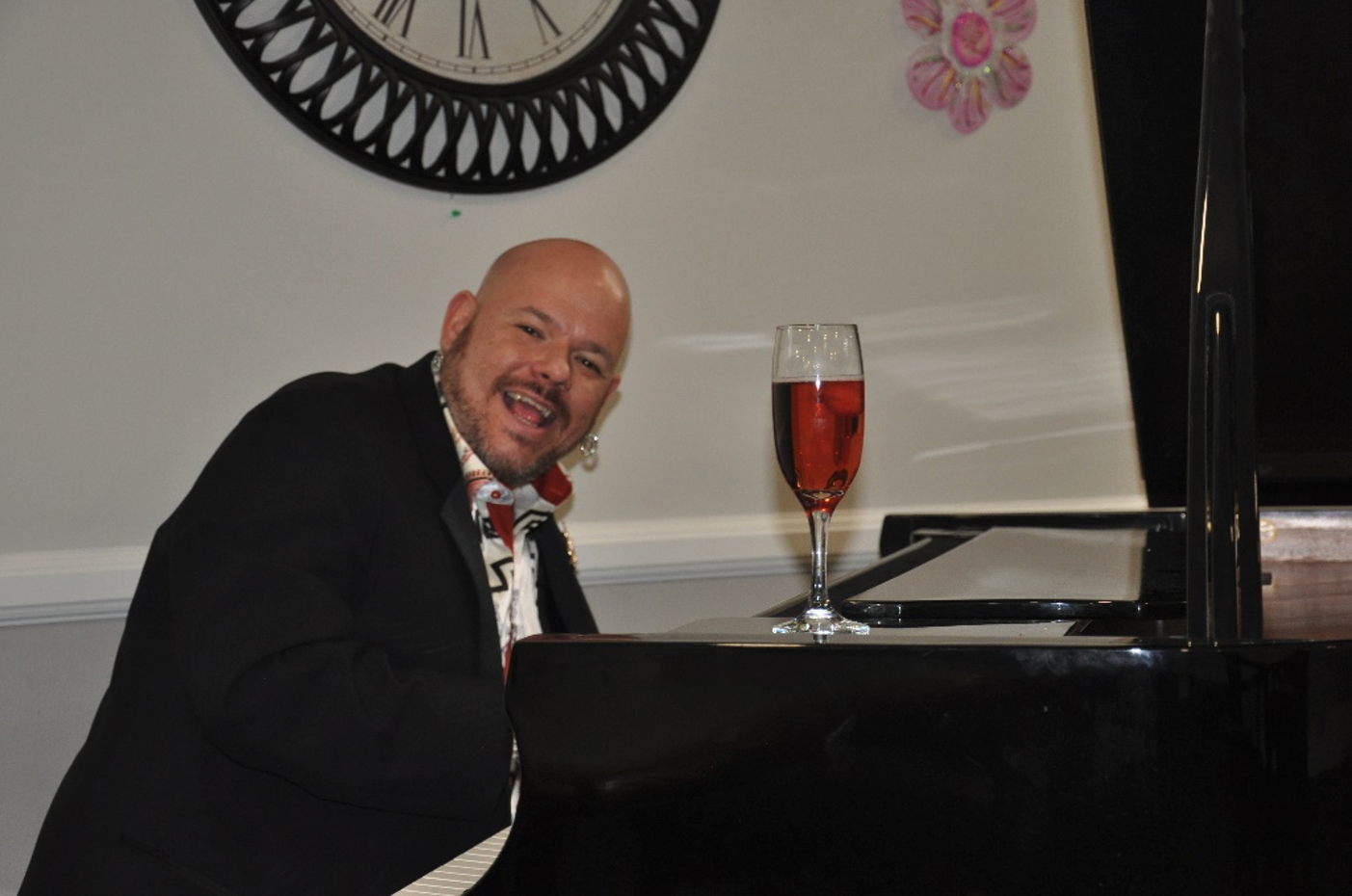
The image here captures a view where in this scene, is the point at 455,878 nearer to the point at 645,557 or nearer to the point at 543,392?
the point at 543,392

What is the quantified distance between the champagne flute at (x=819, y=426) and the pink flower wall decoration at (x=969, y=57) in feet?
5.19

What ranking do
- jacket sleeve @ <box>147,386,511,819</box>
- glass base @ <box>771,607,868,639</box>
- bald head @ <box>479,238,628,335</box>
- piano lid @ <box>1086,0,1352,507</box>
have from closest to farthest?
glass base @ <box>771,607,868,639</box>, piano lid @ <box>1086,0,1352,507</box>, jacket sleeve @ <box>147,386,511,819</box>, bald head @ <box>479,238,628,335</box>

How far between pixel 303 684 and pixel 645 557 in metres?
0.95

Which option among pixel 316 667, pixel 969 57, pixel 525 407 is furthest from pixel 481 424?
pixel 969 57

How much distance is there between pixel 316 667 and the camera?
52.5 inches

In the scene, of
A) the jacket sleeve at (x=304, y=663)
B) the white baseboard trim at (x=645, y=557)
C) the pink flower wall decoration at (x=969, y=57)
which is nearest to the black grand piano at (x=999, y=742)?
the jacket sleeve at (x=304, y=663)

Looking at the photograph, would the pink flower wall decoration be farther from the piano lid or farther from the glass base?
the glass base

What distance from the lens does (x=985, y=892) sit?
2.43 ft

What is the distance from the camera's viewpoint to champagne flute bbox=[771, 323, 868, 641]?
88cm

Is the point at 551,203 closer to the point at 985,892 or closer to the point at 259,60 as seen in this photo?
the point at 259,60

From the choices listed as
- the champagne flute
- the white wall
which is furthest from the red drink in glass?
the white wall

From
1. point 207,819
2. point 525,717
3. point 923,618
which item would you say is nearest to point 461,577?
point 207,819

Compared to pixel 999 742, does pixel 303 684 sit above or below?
below

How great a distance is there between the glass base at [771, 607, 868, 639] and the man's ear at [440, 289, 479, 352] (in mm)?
1012
